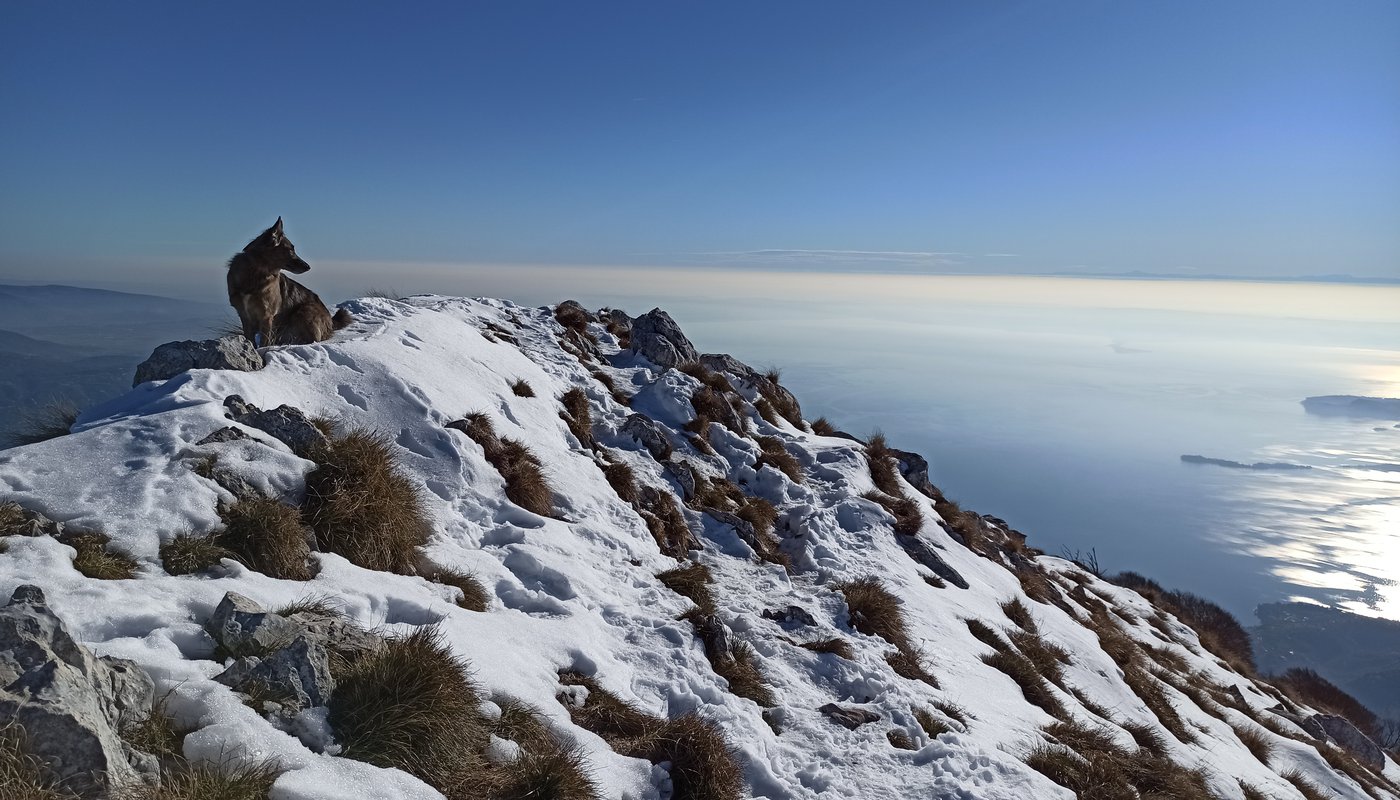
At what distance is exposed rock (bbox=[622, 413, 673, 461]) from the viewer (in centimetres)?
1295

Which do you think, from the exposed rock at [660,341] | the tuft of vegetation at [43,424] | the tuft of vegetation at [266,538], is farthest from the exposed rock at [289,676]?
the exposed rock at [660,341]

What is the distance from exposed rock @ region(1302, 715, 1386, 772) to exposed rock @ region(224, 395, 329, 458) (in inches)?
978

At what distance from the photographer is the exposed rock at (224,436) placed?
6.07 metres

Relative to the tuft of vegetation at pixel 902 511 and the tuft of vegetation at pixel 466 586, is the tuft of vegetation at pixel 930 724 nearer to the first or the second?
the tuft of vegetation at pixel 466 586

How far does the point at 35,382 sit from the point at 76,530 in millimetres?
64171

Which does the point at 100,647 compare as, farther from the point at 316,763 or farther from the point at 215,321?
the point at 215,321

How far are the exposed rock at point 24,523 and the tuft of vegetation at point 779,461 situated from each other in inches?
446

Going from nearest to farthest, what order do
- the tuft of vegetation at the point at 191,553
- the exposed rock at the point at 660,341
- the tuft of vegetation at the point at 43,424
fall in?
the tuft of vegetation at the point at 191,553 < the tuft of vegetation at the point at 43,424 < the exposed rock at the point at 660,341

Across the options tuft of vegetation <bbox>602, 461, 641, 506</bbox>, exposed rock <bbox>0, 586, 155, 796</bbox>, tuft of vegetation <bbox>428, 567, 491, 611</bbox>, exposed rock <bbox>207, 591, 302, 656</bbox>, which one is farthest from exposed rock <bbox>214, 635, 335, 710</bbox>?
tuft of vegetation <bbox>602, 461, 641, 506</bbox>

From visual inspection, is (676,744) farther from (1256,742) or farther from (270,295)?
(1256,742)

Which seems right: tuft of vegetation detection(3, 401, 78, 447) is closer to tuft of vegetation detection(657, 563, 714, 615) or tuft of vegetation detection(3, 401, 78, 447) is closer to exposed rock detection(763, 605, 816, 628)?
tuft of vegetation detection(657, 563, 714, 615)

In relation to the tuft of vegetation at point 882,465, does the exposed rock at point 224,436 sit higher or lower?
higher

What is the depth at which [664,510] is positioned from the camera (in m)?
11.1

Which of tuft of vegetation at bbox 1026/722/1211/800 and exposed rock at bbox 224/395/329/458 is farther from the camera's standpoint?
tuft of vegetation at bbox 1026/722/1211/800
